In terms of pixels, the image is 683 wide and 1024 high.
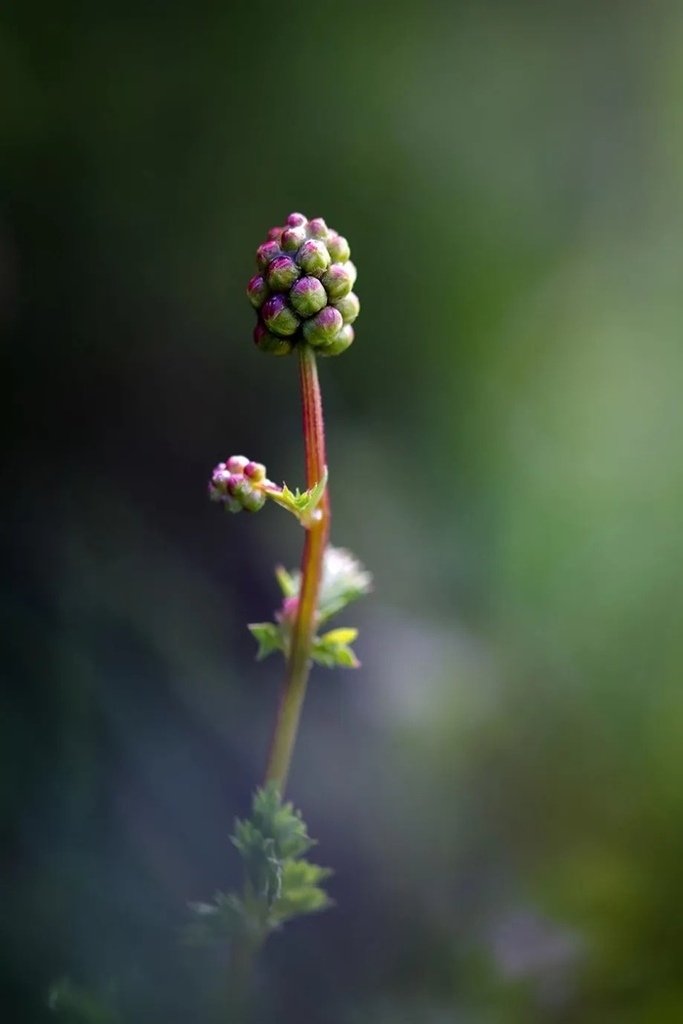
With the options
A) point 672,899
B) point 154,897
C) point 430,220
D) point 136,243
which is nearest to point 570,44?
point 430,220

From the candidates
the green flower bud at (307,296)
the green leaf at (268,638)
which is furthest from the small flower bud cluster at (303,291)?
the green leaf at (268,638)

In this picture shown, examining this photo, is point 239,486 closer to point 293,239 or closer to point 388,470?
point 293,239

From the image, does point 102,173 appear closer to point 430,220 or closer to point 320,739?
point 430,220

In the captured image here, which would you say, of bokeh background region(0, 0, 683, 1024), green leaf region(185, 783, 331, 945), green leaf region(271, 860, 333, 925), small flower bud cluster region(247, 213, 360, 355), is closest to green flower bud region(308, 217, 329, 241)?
small flower bud cluster region(247, 213, 360, 355)

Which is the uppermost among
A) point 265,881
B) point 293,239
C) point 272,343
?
point 293,239

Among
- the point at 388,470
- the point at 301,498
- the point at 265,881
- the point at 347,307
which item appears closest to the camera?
the point at 301,498

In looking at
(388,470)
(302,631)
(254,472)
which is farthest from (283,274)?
(388,470)

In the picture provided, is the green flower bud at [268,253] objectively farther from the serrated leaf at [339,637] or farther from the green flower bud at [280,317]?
the serrated leaf at [339,637]
